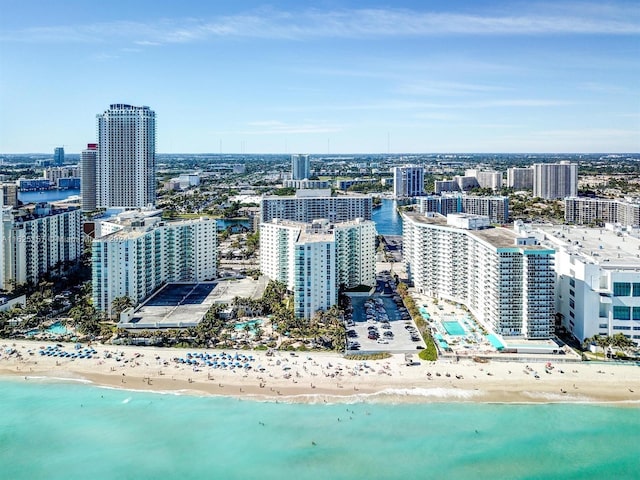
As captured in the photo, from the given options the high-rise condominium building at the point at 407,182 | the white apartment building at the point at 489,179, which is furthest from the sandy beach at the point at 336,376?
the white apartment building at the point at 489,179

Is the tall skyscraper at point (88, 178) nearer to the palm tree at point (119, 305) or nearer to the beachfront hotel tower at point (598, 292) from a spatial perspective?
the palm tree at point (119, 305)

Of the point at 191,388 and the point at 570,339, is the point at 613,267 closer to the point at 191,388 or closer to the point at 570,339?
the point at 570,339

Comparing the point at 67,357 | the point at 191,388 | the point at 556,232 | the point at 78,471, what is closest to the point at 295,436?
the point at 191,388

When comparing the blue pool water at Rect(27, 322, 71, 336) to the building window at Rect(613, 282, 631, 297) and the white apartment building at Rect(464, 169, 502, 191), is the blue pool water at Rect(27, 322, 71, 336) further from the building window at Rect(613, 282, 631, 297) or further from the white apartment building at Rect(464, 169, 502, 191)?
the white apartment building at Rect(464, 169, 502, 191)

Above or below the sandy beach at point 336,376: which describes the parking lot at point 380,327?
above

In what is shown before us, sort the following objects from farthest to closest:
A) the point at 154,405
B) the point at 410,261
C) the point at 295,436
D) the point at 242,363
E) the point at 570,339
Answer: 1. the point at 410,261
2. the point at 570,339
3. the point at 242,363
4. the point at 154,405
5. the point at 295,436

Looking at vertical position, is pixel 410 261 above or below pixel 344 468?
above

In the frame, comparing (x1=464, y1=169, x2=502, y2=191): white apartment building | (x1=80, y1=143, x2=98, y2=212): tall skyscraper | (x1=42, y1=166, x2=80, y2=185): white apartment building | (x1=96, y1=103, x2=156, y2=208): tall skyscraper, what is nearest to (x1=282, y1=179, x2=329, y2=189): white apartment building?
(x1=96, y1=103, x2=156, y2=208): tall skyscraper
